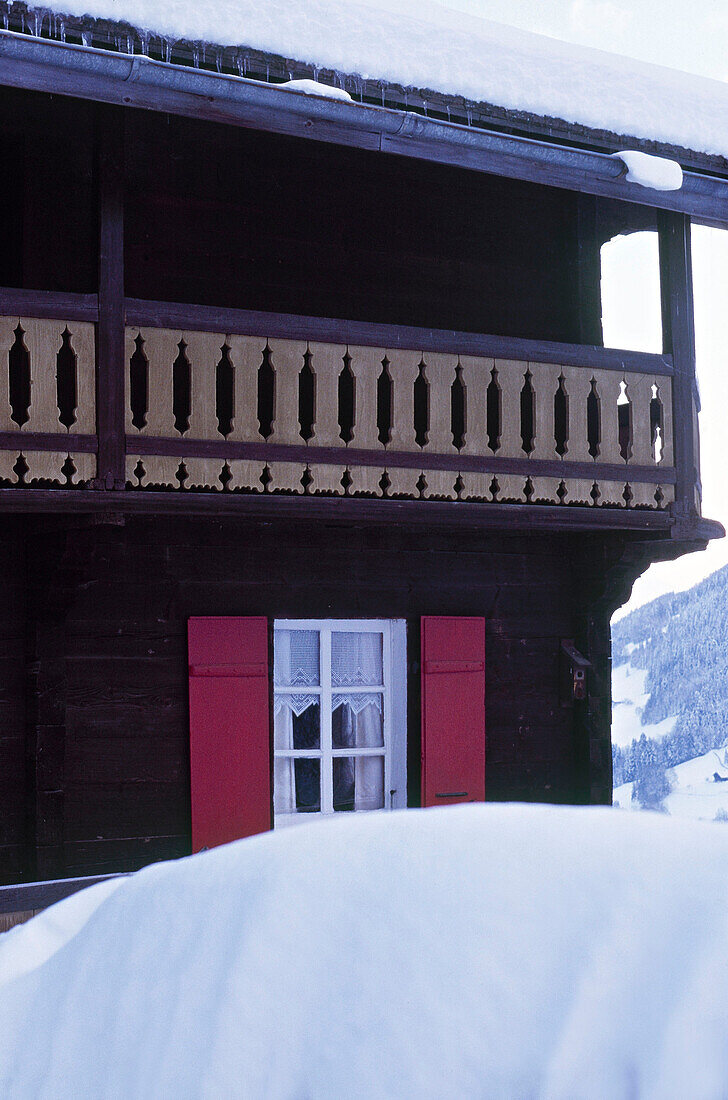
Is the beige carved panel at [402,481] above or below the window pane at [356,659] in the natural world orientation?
above

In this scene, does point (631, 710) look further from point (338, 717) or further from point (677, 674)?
point (338, 717)

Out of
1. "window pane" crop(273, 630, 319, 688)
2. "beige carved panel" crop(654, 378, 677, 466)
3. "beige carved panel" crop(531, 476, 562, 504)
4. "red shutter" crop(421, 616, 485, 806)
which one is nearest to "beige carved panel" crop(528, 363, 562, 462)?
"beige carved panel" crop(531, 476, 562, 504)

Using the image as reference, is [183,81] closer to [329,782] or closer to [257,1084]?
[329,782]

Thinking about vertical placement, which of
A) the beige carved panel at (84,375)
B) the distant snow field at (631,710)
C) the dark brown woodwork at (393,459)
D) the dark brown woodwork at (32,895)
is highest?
the beige carved panel at (84,375)

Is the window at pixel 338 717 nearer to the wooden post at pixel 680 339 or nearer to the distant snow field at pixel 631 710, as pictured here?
the wooden post at pixel 680 339

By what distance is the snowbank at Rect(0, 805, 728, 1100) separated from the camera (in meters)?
1.37

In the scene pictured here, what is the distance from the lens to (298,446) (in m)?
7.22

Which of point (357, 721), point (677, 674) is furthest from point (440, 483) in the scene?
point (677, 674)

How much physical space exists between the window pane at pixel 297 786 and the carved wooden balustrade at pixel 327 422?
2476 mm

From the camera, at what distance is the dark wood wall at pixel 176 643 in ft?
26.1

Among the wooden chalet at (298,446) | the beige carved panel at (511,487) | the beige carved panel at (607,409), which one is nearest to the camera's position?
the wooden chalet at (298,446)

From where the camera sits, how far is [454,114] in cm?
704

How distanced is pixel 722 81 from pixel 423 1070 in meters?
10.1

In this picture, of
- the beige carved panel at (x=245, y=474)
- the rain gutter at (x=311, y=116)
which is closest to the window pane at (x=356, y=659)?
the beige carved panel at (x=245, y=474)
